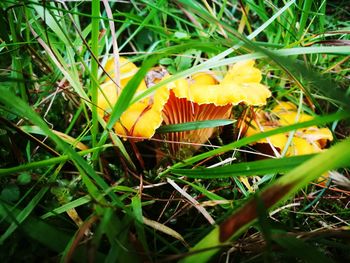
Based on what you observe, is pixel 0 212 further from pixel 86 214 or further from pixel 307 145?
pixel 307 145

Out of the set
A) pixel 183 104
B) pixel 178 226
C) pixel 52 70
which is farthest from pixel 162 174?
pixel 52 70

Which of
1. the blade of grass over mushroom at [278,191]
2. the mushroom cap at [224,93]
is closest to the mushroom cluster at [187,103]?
the mushroom cap at [224,93]

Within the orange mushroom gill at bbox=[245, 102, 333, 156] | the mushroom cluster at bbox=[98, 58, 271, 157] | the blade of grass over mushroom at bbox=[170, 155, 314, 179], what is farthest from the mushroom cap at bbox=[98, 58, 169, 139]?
the orange mushroom gill at bbox=[245, 102, 333, 156]

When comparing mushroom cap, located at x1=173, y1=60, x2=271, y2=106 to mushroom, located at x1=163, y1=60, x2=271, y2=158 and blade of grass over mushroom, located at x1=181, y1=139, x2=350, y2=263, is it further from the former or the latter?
blade of grass over mushroom, located at x1=181, y1=139, x2=350, y2=263

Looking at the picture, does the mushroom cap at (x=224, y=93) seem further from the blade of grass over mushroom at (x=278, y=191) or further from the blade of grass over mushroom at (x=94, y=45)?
the blade of grass over mushroom at (x=278, y=191)

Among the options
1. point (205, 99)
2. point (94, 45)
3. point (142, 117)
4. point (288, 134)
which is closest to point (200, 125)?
point (205, 99)

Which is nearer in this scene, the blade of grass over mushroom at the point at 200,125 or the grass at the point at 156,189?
the grass at the point at 156,189

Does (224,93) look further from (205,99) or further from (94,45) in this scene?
(94,45)
